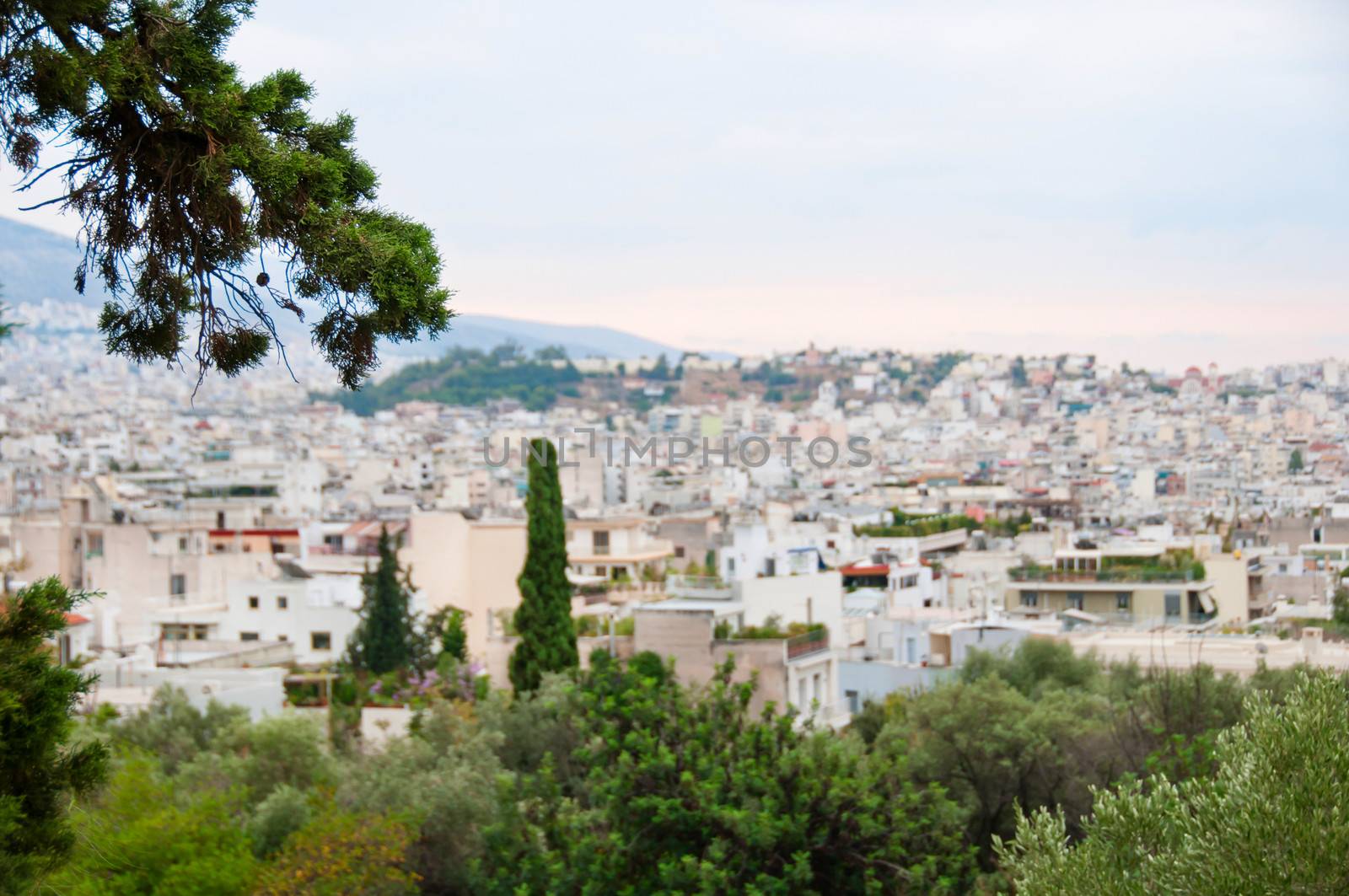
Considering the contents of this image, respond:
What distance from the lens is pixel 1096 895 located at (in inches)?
219

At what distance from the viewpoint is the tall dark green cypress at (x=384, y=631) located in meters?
24.9

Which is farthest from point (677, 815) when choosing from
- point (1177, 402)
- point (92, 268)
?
point (1177, 402)

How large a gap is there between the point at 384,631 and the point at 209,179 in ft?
71.9

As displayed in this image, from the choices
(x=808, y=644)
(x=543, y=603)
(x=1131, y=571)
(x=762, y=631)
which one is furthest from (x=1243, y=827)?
(x=1131, y=571)

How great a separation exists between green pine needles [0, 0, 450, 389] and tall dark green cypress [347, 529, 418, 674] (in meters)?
21.1

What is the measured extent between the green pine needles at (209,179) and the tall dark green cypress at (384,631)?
21.1 metres

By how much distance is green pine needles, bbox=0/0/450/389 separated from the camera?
3.68 meters

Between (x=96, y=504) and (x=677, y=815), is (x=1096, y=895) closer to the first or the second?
(x=677, y=815)

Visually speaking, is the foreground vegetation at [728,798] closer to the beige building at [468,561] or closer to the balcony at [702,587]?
the balcony at [702,587]

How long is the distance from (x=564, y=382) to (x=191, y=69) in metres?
149

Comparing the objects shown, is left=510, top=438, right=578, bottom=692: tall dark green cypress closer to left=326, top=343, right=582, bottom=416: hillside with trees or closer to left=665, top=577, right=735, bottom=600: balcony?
left=665, top=577, right=735, bottom=600: balcony

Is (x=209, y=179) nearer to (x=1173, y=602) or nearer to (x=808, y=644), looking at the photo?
(x=808, y=644)

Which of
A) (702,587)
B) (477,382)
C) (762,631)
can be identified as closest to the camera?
(762,631)

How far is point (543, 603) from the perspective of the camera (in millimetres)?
20234
